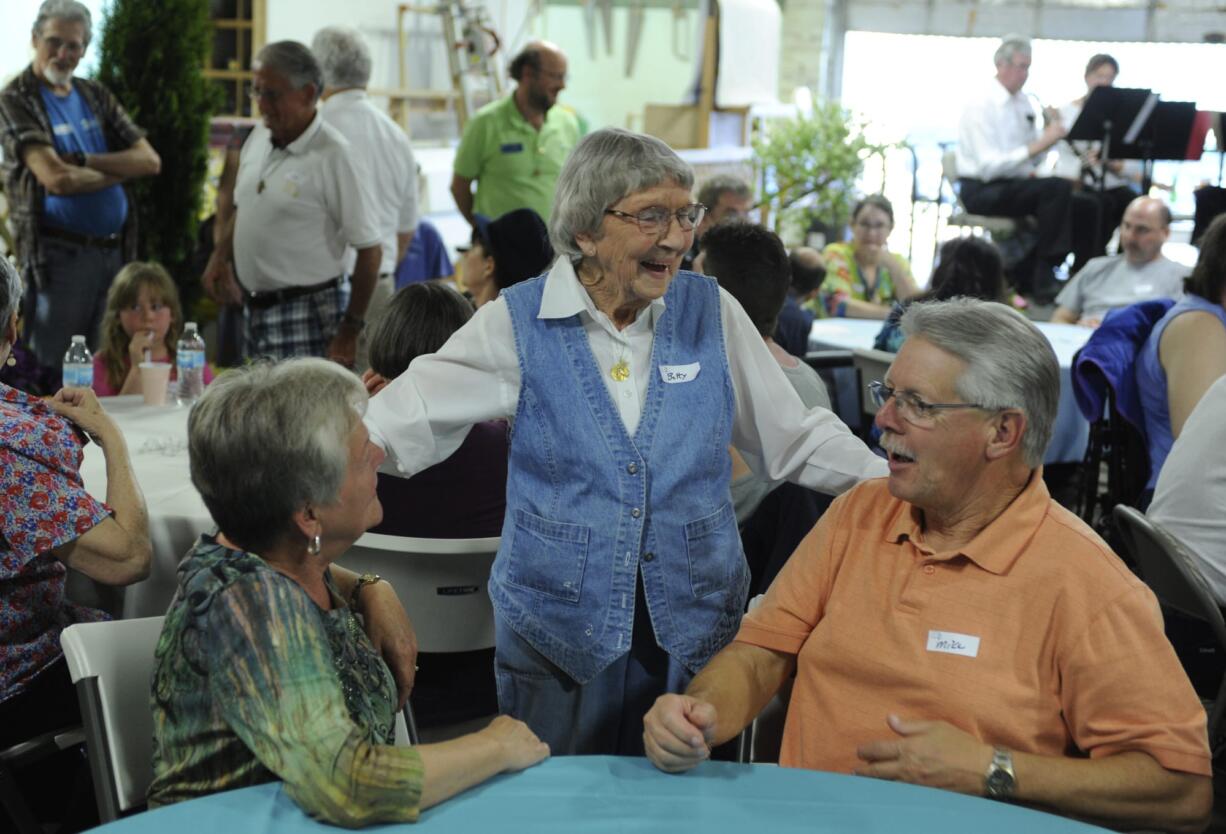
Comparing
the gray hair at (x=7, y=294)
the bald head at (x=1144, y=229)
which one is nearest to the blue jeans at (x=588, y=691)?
the gray hair at (x=7, y=294)

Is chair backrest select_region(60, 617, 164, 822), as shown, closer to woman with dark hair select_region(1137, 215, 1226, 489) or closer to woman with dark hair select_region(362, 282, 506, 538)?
woman with dark hair select_region(362, 282, 506, 538)

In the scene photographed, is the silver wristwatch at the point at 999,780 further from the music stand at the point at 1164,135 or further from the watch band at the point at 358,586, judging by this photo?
the music stand at the point at 1164,135

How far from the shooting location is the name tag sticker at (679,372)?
2.10 meters

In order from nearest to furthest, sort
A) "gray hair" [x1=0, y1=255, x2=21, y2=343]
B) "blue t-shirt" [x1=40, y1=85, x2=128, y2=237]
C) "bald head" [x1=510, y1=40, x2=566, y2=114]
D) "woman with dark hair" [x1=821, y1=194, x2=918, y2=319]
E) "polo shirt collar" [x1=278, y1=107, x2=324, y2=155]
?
1. "gray hair" [x1=0, y1=255, x2=21, y2=343]
2. "polo shirt collar" [x1=278, y1=107, x2=324, y2=155]
3. "blue t-shirt" [x1=40, y1=85, x2=128, y2=237]
4. "bald head" [x1=510, y1=40, x2=566, y2=114]
5. "woman with dark hair" [x1=821, y1=194, x2=918, y2=319]

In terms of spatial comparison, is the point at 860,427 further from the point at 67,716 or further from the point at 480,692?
the point at 67,716

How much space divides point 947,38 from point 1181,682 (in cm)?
1354

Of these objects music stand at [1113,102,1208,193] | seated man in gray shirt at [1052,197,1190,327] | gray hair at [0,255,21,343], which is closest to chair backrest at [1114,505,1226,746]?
gray hair at [0,255,21,343]

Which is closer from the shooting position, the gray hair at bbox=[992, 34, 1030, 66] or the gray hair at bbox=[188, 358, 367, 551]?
the gray hair at bbox=[188, 358, 367, 551]

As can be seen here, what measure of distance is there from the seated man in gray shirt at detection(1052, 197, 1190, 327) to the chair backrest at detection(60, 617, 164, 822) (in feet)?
17.7

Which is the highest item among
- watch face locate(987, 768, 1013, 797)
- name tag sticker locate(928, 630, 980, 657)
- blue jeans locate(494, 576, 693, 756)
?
name tag sticker locate(928, 630, 980, 657)

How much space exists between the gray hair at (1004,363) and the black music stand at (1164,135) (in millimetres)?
8411

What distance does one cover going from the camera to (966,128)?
9930 millimetres

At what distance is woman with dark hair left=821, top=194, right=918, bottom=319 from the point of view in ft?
21.9

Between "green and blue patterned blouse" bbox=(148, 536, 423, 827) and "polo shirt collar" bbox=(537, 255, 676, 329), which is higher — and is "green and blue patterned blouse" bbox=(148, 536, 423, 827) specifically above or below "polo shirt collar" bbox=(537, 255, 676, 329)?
below
